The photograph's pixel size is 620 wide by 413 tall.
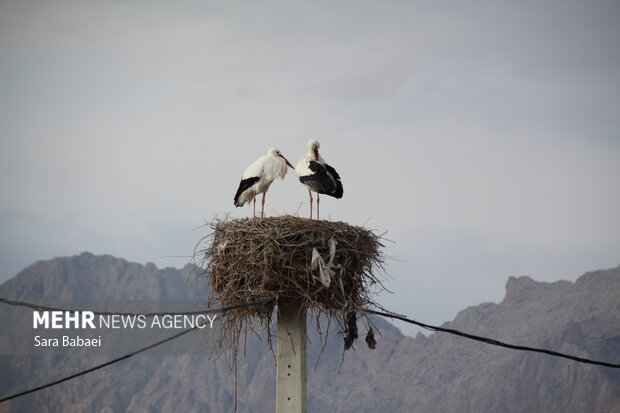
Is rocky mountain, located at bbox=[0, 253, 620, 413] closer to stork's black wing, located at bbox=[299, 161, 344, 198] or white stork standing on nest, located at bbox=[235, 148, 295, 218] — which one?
white stork standing on nest, located at bbox=[235, 148, 295, 218]

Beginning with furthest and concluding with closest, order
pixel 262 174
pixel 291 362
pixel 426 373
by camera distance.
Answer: pixel 426 373, pixel 262 174, pixel 291 362

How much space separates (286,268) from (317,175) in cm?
239

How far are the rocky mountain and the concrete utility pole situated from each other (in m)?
92.6

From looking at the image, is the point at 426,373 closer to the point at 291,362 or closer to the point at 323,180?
the point at 323,180

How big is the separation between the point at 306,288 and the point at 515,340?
370 feet

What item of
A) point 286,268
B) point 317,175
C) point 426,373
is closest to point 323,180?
point 317,175

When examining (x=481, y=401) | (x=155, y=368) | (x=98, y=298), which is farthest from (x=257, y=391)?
(x=98, y=298)

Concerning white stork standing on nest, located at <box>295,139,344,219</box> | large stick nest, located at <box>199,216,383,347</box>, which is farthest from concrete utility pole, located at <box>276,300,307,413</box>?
white stork standing on nest, located at <box>295,139,344,219</box>

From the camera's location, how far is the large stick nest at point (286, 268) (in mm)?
8664

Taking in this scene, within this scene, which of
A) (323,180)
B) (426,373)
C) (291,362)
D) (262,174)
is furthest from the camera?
(426,373)

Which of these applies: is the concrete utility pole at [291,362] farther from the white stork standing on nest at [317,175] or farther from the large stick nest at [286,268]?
the white stork standing on nest at [317,175]

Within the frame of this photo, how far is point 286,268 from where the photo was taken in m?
8.71

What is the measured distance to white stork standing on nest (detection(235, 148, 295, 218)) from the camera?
11641 mm

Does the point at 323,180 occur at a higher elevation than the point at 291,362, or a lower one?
higher
